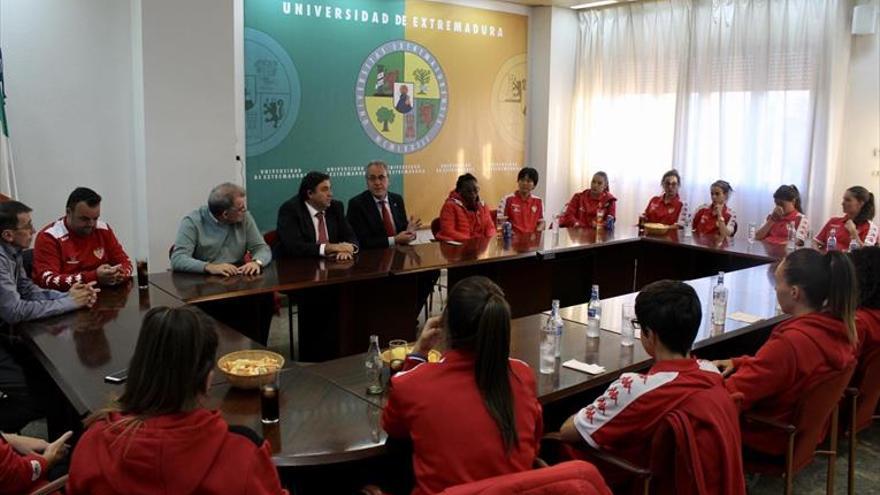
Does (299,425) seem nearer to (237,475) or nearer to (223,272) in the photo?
(237,475)

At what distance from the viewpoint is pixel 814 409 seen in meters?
2.43

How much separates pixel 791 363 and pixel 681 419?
0.84 meters

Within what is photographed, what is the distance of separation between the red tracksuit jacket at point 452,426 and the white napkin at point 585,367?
794 millimetres

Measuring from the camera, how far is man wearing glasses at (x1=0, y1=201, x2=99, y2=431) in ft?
9.37

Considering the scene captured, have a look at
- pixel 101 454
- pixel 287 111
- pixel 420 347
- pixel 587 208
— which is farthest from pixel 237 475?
pixel 587 208

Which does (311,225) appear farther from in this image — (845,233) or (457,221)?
(845,233)

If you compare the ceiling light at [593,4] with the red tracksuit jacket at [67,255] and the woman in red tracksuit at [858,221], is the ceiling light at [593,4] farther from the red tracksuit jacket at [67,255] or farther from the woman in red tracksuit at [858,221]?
the red tracksuit jacket at [67,255]

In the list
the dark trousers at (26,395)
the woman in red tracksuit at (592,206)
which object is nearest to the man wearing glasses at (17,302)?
the dark trousers at (26,395)

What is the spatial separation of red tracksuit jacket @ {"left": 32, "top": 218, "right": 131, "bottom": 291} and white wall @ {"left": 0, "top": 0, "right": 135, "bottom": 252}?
169 centimetres

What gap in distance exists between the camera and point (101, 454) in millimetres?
1477

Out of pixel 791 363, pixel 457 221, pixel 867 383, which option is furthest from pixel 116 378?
pixel 457 221

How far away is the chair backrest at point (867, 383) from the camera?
9.38 feet

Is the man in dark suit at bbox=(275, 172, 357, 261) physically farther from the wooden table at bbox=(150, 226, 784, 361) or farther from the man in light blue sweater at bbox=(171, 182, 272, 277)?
the man in light blue sweater at bbox=(171, 182, 272, 277)

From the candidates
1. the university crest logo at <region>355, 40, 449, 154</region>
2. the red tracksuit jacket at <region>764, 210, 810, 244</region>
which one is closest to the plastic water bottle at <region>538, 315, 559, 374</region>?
the red tracksuit jacket at <region>764, 210, 810, 244</region>
